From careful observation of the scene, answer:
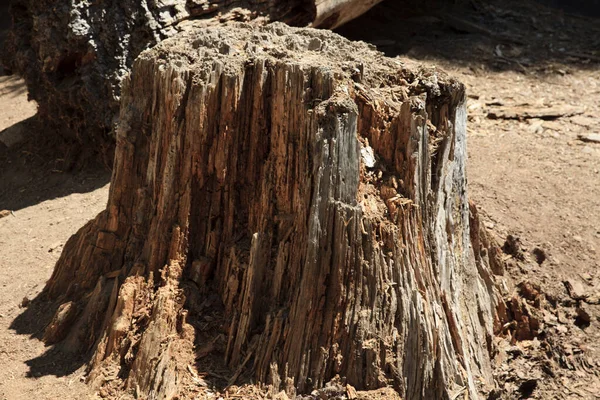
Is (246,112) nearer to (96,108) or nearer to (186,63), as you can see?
(186,63)

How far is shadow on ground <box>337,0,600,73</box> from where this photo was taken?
845cm

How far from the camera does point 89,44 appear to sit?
19.6 ft

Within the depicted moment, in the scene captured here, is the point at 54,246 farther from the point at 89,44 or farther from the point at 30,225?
the point at 89,44

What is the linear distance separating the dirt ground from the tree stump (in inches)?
15.5

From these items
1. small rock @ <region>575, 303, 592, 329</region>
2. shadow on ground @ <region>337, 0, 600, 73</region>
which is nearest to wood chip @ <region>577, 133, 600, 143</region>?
shadow on ground @ <region>337, 0, 600, 73</region>

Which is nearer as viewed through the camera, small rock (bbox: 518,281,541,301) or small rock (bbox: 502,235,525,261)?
small rock (bbox: 518,281,541,301)

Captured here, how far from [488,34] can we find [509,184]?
11.8 feet

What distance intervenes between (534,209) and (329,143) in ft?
8.55

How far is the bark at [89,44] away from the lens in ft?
19.5

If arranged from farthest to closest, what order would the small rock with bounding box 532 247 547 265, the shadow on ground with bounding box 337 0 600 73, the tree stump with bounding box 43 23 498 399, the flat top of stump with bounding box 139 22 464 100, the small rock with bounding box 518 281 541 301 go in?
1. the shadow on ground with bounding box 337 0 600 73
2. the small rock with bounding box 532 247 547 265
3. the small rock with bounding box 518 281 541 301
4. the flat top of stump with bounding box 139 22 464 100
5. the tree stump with bounding box 43 23 498 399

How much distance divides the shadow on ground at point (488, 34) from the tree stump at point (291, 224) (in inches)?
185

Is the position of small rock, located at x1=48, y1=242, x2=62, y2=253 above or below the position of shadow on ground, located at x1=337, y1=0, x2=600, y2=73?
below

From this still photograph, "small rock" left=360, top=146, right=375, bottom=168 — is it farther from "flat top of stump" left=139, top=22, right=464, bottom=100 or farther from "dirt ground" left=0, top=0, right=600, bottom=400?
"dirt ground" left=0, top=0, right=600, bottom=400

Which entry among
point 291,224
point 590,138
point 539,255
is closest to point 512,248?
point 539,255
